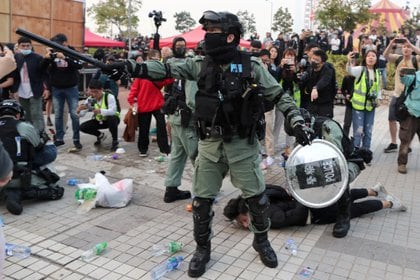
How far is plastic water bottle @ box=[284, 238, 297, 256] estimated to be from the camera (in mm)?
3979

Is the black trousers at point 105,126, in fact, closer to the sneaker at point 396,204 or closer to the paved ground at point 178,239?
the paved ground at point 178,239

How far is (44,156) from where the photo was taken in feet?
16.9

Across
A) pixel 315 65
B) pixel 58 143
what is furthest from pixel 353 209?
pixel 58 143

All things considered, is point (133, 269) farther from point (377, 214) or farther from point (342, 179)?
point (377, 214)

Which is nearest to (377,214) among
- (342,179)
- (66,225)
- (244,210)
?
(342,179)

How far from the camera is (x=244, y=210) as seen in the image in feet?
14.4

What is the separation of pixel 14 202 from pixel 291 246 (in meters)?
2.91

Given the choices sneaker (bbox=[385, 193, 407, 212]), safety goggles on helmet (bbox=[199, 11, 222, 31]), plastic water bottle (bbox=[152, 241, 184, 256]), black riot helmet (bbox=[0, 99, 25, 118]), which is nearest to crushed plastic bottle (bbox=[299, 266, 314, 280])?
plastic water bottle (bbox=[152, 241, 184, 256])

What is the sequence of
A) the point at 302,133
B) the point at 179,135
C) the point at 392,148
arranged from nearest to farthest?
1. the point at 302,133
2. the point at 179,135
3. the point at 392,148

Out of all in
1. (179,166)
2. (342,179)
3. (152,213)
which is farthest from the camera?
(179,166)

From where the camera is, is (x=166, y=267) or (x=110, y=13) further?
(x=110, y=13)

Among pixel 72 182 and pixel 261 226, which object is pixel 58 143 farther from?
pixel 261 226

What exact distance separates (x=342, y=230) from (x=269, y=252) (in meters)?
1.05

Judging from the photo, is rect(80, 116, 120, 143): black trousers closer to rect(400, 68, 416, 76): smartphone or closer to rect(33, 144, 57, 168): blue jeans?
rect(33, 144, 57, 168): blue jeans
